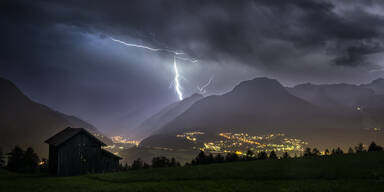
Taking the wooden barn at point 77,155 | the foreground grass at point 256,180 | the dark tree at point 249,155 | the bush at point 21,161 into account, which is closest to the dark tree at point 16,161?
the bush at point 21,161

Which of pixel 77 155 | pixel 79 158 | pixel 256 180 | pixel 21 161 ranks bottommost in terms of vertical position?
pixel 21 161

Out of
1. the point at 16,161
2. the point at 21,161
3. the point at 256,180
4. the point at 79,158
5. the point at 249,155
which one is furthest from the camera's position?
the point at 249,155

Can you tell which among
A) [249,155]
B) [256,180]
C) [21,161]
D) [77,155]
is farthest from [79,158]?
[249,155]

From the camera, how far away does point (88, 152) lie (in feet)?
146

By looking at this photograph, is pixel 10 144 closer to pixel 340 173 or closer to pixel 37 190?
pixel 37 190

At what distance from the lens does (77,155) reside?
141 ft

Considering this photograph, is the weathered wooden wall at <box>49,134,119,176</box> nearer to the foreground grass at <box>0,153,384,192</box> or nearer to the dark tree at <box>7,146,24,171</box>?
the foreground grass at <box>0,153,384,192</box>

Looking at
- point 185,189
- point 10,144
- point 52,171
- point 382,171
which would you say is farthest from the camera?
point 10,144

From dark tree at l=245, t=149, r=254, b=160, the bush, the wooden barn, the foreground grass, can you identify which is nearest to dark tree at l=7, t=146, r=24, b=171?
the bush

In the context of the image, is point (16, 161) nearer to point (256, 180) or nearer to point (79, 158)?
point (79, 158)

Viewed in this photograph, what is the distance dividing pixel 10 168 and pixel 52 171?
2268cm

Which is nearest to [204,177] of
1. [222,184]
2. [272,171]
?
[222,184]

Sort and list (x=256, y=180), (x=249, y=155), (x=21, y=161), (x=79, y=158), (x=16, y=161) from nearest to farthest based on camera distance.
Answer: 1. (x=256, y=180)
2. (x=79, y=158)
3. (x=16, y=161)
4. (x=21, y=161)
5. (x=249, y=155)

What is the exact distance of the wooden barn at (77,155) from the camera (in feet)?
136
